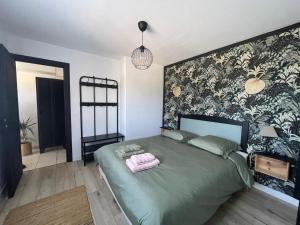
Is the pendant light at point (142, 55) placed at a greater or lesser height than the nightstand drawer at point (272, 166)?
greater

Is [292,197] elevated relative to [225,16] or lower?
lower

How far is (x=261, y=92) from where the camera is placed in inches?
89.1

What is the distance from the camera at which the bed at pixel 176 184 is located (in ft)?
3.97

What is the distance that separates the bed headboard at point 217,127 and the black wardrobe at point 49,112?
3.35 m

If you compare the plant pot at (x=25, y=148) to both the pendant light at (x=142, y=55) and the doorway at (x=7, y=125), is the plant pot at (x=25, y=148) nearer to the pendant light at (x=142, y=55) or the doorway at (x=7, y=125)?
the doorway at (x=7, y=125)

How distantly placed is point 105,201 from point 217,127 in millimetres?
2334

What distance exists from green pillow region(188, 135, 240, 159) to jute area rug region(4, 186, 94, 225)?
1.89 meters

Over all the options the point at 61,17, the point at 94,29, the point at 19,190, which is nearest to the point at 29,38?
the point at 61,17

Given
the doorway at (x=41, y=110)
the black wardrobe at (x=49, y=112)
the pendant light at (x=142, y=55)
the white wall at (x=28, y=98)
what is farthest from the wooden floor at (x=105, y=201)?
the pendant light at (x=142, y=55)

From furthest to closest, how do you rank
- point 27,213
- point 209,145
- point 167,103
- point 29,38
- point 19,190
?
point 167,103 → point 29,38 → point 209,145 → point 19,190 → point 27,213

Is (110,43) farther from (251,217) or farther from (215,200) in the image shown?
(251,217)

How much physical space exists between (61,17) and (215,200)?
295cm

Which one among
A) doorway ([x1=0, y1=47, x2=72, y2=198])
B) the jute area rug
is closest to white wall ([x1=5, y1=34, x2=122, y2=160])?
doorway ([x1=0, y1=47, x2=72, y2=198])

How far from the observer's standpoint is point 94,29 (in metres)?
2.23
